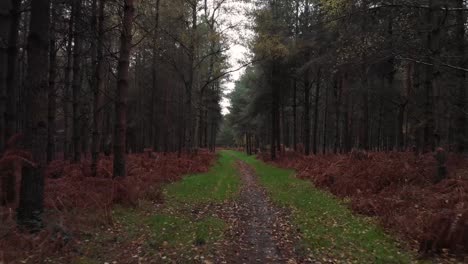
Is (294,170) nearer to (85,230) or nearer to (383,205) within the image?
(383,205)

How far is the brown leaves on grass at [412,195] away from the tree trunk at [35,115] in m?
6.93

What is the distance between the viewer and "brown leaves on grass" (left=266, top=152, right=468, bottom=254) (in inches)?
256

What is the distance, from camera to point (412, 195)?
967 cm

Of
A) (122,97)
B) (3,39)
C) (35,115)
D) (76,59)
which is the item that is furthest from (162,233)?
(76,59)

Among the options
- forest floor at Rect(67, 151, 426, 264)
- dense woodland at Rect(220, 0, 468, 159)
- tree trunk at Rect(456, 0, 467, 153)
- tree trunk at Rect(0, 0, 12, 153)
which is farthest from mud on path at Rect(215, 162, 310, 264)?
tree trunk at Rect(456, 0, 467, 153)

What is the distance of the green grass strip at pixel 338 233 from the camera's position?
6.28 m

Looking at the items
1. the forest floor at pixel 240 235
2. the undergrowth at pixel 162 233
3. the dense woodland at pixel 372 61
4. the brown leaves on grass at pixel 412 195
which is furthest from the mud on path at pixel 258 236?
the dense woodland at pixel 372 61

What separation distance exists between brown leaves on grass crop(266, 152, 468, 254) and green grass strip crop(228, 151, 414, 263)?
0.44 metres

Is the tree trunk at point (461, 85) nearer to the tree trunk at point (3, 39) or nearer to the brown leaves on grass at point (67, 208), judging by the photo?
the brown leaves on grass at point (67, 208)

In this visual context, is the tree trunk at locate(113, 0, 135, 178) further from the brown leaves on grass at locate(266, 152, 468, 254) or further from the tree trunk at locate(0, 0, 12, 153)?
the brown leaves on grass at locate(266, 152, 468, 254)

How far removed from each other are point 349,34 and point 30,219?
31.3 ft

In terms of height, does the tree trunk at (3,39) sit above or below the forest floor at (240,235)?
above

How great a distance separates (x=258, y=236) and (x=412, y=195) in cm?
483

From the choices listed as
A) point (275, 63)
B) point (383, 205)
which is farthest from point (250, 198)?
point (275, 63)
